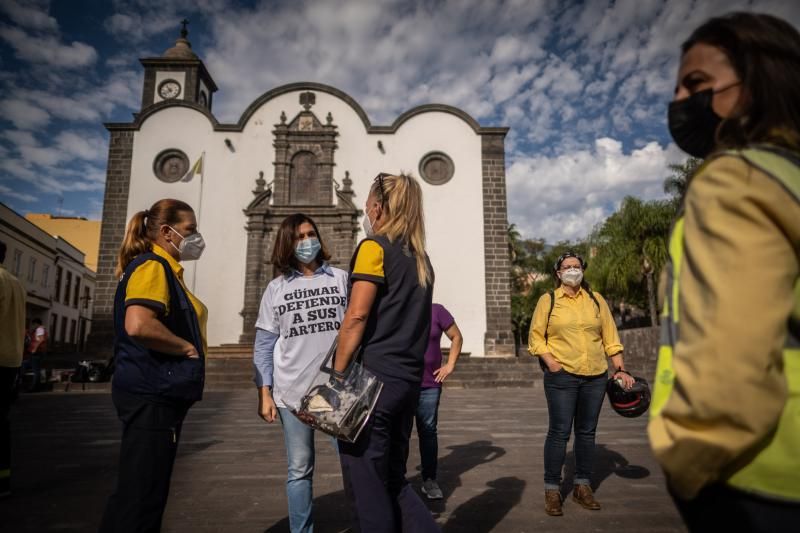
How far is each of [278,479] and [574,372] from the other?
275 cm

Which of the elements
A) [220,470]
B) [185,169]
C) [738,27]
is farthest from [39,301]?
[738,27]

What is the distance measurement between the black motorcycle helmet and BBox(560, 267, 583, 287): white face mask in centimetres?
85

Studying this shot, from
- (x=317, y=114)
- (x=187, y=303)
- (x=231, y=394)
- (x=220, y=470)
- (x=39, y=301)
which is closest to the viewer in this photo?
(x=187, y=303)

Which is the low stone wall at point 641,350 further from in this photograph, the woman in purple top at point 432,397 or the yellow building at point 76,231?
the yellow building at point 76,231

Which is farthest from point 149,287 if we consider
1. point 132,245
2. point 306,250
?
point 306,250

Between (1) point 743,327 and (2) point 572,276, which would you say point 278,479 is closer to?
(2) point 572,276

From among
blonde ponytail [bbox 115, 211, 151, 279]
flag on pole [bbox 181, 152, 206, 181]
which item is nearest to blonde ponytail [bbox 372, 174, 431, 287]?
blonde ponytail [bbox 115, 211, 151, 279]

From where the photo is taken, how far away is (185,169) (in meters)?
19.8

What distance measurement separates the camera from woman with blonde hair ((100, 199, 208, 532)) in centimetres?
220

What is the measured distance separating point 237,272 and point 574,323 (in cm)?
1682

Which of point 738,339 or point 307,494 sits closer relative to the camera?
point 738,339

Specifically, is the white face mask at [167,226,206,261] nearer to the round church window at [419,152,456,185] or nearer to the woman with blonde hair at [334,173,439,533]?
the woman with blonde hair at [334,173,439,533]

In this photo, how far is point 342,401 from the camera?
83.7 inches

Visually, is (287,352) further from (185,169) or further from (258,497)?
(185,169)
